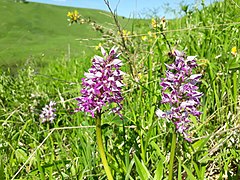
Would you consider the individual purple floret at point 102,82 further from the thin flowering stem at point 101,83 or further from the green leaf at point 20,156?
the green leaf at point 20,156

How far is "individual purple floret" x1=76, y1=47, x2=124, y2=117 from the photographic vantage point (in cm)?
104

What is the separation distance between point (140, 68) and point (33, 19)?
27942 millimetres

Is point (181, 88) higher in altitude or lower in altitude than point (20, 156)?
higher

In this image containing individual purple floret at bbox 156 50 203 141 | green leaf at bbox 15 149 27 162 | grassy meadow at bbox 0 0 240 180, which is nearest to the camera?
individual purple floret at bbox 156 50 203 141

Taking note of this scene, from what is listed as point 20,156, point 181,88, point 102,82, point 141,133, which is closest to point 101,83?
point 102,82

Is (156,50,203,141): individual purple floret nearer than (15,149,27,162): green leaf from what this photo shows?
Yes

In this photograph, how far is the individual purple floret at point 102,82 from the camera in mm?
1043

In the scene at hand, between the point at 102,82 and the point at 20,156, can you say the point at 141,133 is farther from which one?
the point at 20,156

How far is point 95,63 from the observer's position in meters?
1.05

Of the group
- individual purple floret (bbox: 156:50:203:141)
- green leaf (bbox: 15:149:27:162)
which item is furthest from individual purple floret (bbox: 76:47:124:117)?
green leaf (bbox: 15:149:27:162)

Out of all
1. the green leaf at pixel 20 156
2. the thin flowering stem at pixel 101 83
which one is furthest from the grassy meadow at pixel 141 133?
the thin flowering stem at pixel 101 83

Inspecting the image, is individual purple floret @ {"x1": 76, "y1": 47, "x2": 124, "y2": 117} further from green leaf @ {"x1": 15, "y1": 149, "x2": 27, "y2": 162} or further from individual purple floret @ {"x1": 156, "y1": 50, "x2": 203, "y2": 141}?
green leaf @ {"x1": 15, "y1": 149, "x2": 27, "y2": 162}

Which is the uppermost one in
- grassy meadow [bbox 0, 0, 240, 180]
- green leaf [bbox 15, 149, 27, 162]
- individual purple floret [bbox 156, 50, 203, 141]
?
individual purple floret [bbox 156, 50, 203, 141]

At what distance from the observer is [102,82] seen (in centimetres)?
105
